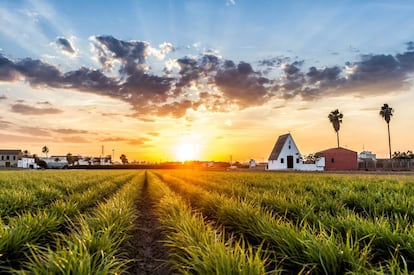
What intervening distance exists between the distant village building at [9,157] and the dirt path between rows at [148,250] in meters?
143

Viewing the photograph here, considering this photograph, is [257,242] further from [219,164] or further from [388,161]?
[219,164]

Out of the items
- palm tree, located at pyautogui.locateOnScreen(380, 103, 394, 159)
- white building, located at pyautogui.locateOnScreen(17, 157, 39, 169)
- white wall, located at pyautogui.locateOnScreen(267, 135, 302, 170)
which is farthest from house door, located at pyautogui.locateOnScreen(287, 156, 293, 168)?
white building, located at pyautogui.locateOnScreen(17, 157, 39, 169)

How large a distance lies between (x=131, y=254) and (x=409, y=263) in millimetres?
4441

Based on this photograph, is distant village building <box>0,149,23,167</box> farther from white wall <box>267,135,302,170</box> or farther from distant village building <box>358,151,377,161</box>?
distant village building <box>358,151,377,161</box>

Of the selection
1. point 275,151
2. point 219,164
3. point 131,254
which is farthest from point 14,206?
point 219,164

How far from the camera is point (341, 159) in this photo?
60.8 meters

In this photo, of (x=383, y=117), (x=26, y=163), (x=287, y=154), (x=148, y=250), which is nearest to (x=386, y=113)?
(x=383, y=117)

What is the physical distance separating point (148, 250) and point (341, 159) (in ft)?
199

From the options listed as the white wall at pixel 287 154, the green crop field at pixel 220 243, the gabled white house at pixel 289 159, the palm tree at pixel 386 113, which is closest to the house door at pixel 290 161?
the gabled white house at pixel 289 159

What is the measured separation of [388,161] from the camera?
2251 inches

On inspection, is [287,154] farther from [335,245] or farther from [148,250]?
[335,245]

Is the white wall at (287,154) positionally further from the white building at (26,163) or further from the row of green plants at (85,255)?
the white building at (26,163)

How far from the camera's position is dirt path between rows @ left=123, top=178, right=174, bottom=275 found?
5.16 meters

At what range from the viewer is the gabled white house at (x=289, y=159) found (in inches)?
2402
